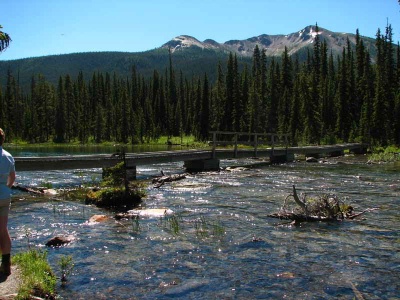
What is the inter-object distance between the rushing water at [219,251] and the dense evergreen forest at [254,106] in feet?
170

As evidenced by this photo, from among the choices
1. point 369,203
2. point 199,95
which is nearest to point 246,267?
point 369,203

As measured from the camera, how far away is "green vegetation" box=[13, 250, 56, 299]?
6.19 meters

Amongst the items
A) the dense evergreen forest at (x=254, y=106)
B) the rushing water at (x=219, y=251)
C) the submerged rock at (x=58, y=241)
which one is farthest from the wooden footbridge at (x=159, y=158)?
the dense evergreen forest at (x=254, y=106)

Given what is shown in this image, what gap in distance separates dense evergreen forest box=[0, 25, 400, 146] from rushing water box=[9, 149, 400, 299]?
51.8 m

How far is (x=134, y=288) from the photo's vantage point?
749 centimetres

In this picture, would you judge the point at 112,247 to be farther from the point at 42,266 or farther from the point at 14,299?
the point at 14,299

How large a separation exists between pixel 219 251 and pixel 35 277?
14.5ft

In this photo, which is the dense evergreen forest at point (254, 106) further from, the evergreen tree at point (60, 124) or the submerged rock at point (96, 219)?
the submerged rock at point (96, 219)

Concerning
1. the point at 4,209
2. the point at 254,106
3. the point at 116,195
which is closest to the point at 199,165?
the point at 116,195

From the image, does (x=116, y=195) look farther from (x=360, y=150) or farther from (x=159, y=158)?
(x=360, y=150)

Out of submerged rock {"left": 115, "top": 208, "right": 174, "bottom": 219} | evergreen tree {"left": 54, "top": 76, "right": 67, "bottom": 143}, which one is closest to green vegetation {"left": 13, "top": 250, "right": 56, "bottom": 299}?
submerged rock {"left": 115, "top": 208, "right": 174, "bottom": 219}

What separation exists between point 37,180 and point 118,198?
11.4m

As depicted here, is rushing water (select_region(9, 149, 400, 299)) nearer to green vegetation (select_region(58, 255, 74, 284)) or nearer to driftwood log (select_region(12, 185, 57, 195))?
green vegetation (select_region(58, 255, 74, 284))

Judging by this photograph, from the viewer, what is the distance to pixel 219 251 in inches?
385
